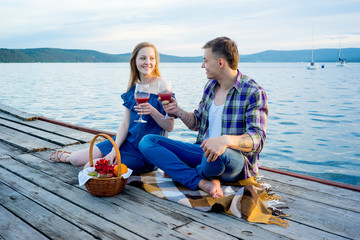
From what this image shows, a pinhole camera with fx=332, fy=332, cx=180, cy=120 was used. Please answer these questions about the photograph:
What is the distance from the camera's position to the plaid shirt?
8.10 ft

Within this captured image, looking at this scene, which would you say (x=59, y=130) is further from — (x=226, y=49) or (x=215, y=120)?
(x=226, y=49)

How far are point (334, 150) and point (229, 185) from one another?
18.9 feet

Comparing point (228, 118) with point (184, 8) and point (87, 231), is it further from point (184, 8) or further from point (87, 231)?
point (184, 8)

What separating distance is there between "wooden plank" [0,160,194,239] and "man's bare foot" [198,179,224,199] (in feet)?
1.80

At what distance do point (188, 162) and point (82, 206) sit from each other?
1003 mm

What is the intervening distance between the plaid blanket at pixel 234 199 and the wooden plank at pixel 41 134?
6.04ft

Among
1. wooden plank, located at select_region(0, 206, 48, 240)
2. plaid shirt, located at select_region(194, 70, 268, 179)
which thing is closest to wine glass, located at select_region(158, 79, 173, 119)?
plaid shirt, located at select_region(194, 70, 268, 179)

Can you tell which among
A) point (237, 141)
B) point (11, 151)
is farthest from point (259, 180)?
point (11, 151)

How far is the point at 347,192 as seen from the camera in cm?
280

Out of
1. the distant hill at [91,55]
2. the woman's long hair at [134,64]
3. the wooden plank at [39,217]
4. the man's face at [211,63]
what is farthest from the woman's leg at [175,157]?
the distant hill at [91,55]

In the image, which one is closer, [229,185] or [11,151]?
[229,185]

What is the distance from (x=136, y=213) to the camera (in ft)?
7.63

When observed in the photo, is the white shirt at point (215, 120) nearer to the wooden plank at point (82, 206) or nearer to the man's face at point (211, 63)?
the man's face at point (211, 63)

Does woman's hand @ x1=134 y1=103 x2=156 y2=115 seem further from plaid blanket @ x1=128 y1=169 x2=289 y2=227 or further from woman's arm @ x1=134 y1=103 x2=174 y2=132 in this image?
plaid blanket @ x1=128 y1=169 x2=289 y2=227
